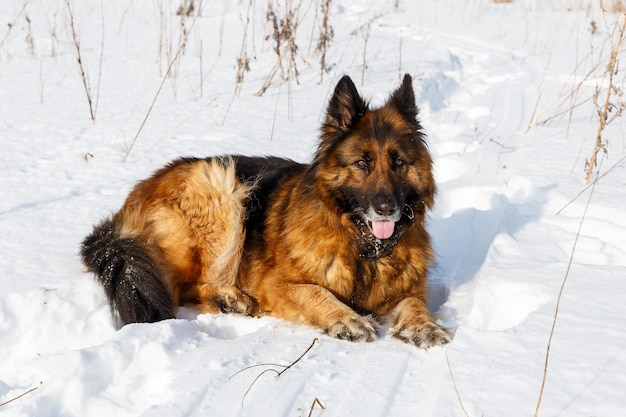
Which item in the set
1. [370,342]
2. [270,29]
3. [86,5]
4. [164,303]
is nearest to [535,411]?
[370,342]

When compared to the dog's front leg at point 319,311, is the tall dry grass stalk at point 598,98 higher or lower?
higher

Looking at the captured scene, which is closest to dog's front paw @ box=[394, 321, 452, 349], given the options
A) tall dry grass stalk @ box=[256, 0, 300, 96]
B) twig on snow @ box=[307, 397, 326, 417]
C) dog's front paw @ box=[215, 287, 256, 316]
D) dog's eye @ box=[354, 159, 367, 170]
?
twig on snow @ box=[307, 397, 326, 417]

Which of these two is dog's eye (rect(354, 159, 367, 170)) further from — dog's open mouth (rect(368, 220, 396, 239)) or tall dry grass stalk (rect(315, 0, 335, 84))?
tall dry grass stalk (rect(315, 0, 335, 84))

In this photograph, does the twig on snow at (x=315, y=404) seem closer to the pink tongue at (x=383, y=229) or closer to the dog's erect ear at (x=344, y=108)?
the pink tongue at (x=383, y=229)

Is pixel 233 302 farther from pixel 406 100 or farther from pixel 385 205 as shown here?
pixel 406 100

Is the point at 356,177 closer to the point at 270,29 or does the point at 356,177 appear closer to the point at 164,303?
the point at 164,303

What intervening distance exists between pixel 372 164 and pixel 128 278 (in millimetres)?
1534

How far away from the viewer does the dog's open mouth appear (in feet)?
11.7

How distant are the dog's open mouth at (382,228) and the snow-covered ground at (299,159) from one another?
2.09 feet

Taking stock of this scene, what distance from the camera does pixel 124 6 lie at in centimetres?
1283

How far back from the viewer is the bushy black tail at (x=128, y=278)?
10.9 ft

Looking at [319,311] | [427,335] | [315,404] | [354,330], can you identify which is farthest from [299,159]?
[315,404]

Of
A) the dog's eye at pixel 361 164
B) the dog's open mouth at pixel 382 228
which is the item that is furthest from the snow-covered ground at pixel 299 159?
the dog's eye at pixel 361 164

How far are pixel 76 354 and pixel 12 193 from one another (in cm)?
268
